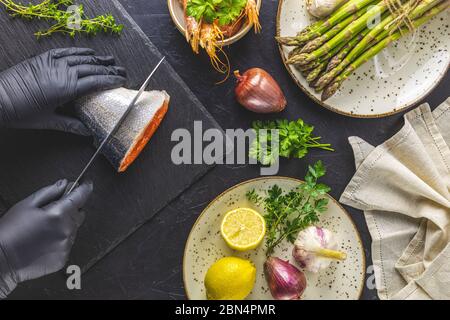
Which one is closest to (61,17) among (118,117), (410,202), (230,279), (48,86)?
(48,86)

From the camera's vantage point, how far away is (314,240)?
228 cm

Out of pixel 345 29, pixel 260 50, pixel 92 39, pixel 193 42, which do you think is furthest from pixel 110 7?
pixel 345 29

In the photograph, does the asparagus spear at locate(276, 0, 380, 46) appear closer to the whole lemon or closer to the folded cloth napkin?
the folded cloth napkin

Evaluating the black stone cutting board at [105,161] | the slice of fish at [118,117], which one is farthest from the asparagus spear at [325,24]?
the slice of fish at [118,117]

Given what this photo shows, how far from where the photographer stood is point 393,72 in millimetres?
2322

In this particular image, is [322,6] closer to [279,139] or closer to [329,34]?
[329,34]

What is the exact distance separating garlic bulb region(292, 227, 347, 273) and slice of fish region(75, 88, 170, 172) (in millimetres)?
806

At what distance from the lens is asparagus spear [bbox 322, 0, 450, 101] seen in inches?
87.0

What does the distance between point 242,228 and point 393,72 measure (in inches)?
36.2

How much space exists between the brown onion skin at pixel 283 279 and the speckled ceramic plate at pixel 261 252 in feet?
0.20

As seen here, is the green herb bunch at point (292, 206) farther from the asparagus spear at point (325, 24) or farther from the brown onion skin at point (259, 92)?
the asparagus spear at point (325, 24)

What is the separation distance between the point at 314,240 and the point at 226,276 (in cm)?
40

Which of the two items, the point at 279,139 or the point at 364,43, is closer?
the point at 364,43
